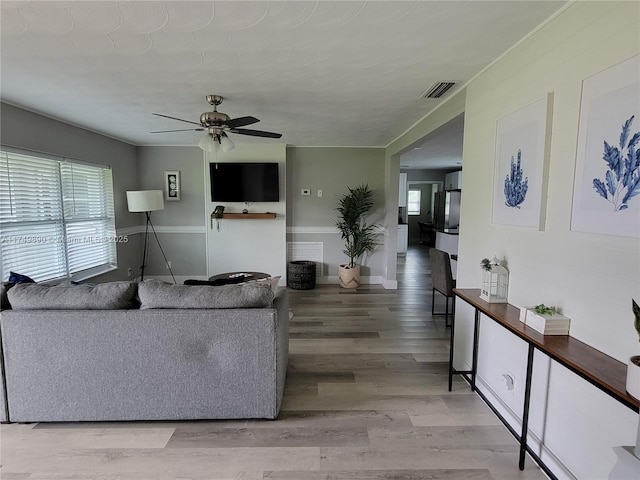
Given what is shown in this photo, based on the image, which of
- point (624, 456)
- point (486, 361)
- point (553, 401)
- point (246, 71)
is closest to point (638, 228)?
point (624, 456)

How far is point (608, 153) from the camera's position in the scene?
52.3 inches

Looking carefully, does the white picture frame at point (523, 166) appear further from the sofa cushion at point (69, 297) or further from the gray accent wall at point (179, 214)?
the gray accent wall at point (179, 214)

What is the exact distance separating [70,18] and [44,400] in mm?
2178

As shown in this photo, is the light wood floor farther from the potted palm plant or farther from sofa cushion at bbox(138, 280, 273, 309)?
the potted palm plant

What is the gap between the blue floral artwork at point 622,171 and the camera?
47.9 inches

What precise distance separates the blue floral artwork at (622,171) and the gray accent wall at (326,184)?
4.20 m

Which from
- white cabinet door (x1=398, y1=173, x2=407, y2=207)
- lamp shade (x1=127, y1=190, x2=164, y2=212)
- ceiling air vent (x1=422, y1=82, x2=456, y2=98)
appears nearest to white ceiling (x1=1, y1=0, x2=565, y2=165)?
ceiling air vent (x1=422, y1=82, x2=456, y2=98)

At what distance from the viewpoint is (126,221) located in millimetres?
4957

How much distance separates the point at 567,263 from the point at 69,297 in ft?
9.11

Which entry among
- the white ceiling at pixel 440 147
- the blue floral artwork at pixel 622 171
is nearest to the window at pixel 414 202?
the white ceiling at pixel 440 147

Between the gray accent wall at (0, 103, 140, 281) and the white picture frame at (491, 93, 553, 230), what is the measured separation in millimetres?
4164

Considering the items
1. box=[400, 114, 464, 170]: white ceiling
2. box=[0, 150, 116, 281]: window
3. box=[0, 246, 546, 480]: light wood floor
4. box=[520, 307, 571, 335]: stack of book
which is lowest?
box=[0, 246, 546, 480]: light wood floor

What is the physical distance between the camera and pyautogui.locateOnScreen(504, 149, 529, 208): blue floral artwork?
1857 millimetres

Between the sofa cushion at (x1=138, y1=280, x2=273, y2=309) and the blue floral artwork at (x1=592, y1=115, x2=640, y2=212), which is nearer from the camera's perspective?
the blue floral artwork at (x1=592, y1=115, x2=640, y2=212)
